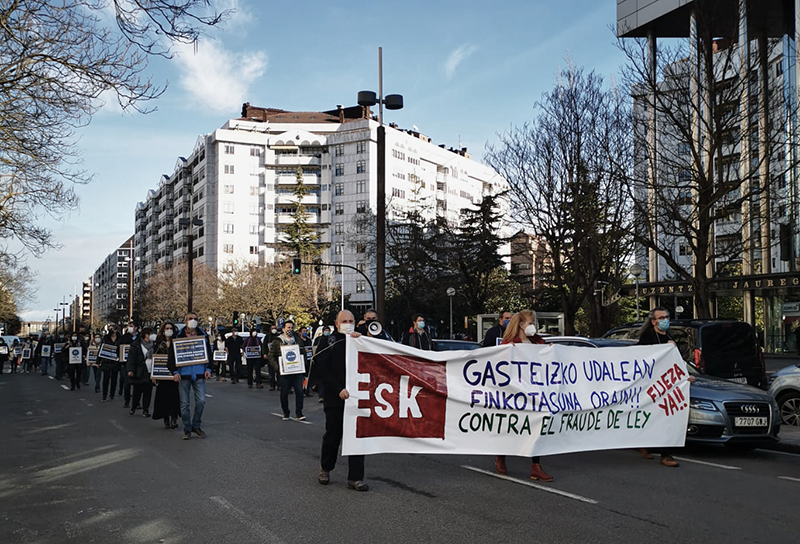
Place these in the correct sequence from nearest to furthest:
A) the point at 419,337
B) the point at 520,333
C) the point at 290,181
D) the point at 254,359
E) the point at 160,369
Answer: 1. the point at 520,333
2. the point at 160,369
3. the point at 419,337
4. the point at 254,359
5. the point at 290,181

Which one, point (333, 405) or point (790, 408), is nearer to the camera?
point (333, 405)

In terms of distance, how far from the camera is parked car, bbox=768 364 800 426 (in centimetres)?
1395

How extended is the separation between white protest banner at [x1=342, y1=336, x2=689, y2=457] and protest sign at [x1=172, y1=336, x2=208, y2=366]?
5.40m

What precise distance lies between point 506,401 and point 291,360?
888cm

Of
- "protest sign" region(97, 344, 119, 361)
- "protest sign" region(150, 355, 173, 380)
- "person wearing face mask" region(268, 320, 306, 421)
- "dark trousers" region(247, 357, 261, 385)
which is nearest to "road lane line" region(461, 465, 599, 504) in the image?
"person wearing face mask" region(268, 320, 306, 421)

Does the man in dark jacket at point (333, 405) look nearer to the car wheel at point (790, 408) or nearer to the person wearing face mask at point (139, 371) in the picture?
the person wearing face mask at point (139, 371)

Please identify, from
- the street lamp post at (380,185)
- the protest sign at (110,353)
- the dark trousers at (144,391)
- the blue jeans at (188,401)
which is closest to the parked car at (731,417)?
the blue jeans at (188,401)

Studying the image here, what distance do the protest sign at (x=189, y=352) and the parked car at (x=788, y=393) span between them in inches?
392

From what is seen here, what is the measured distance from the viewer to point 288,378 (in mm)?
16609

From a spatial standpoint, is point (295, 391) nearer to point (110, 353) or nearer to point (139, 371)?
point (139, 371)

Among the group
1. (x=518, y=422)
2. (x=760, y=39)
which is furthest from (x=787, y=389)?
(x=760, y=39)

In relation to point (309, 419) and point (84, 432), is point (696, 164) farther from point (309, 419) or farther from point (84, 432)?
point (84, 432)

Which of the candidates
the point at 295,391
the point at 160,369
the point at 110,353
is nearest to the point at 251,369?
the point at 110,353

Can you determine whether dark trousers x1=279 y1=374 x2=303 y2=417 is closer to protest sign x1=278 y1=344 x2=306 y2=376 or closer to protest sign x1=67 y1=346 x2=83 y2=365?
protest sign x1=278 y1=344 x2=306 y2=376
